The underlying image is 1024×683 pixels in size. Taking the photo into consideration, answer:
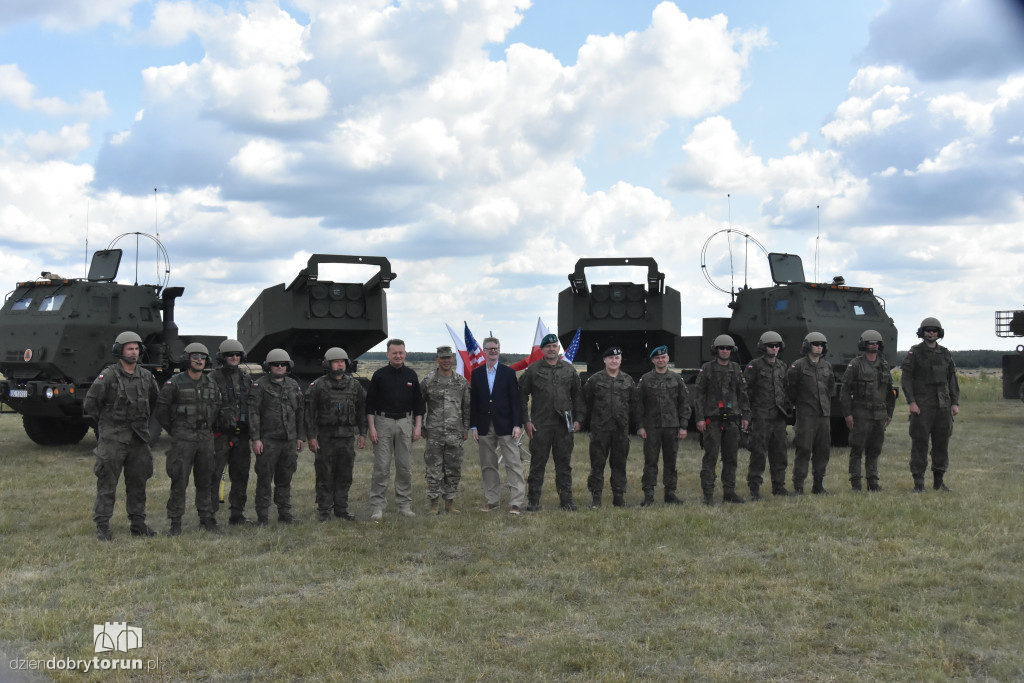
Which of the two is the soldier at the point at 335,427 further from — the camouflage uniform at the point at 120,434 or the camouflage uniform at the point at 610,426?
the camouflage uniform at the point at 610,426

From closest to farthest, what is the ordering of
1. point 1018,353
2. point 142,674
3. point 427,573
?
1. point 142,674
2. point 427,573
3. point 1018,353

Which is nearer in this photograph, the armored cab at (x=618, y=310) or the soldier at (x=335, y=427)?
the soldier at (x=335, y=427)

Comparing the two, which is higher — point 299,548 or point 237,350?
point 237,350

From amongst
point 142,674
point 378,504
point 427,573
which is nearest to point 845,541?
point 427,573

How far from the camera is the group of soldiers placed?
7387 millimetres

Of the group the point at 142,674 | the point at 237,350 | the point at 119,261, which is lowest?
the point at 142,674

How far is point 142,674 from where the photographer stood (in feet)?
14.0

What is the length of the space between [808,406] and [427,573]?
15.9 ft

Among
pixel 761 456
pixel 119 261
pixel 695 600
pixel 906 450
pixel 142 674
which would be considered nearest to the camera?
pixel 142 674

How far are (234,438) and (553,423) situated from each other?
2.86m

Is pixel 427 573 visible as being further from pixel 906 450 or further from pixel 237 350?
pixel 906 450

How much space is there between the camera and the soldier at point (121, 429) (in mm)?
7141

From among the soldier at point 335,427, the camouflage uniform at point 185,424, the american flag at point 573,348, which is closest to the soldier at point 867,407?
the soldier at point 335,427

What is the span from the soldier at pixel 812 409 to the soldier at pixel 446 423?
3.44 m
